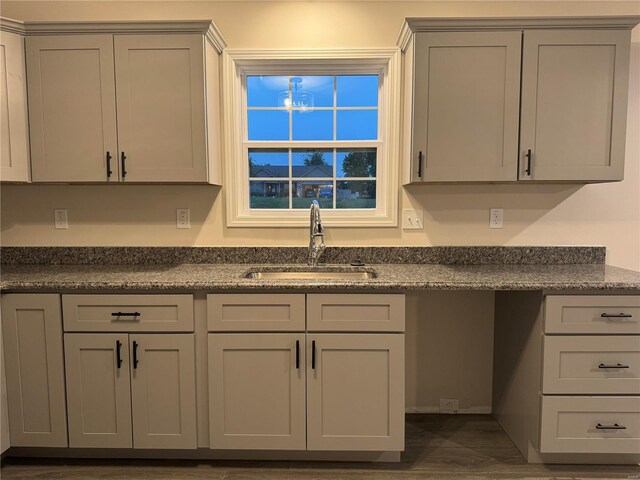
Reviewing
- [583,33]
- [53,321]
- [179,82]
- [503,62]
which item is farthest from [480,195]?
[53,321]

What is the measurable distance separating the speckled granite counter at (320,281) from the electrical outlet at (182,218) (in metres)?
0.36

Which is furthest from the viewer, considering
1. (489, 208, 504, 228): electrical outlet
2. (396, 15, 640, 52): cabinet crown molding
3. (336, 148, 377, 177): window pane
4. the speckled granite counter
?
(336, 148, 377, 177): window pane

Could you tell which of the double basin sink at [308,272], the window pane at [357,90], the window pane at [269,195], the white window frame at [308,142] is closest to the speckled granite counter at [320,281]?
the double basin sink at [308,272]

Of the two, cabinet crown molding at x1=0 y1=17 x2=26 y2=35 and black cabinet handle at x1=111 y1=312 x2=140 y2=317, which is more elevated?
cabinet crown molding at x1=0 y1=17 x2=26 y2=35

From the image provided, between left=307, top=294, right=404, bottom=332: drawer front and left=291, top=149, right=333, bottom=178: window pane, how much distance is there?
3.15 ft

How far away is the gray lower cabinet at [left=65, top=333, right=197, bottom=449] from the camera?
1.83 m

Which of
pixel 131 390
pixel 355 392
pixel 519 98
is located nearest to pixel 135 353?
pixel 131 390

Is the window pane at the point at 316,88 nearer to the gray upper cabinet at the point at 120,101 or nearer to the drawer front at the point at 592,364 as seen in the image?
the gray upper cabinet at the point at 120,101

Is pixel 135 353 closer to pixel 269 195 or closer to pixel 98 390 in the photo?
pixel 98 390

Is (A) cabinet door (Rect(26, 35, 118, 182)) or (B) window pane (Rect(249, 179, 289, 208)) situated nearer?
(A) cabinet door (Rect(26, 35, 118, 182))

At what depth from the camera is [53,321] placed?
72.0 inches

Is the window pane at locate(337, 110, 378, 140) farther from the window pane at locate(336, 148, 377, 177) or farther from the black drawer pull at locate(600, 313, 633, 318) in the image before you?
the black drawer pull at locate(600, 313, 633, 318)

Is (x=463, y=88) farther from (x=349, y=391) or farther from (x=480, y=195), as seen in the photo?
(x=349, y=391)

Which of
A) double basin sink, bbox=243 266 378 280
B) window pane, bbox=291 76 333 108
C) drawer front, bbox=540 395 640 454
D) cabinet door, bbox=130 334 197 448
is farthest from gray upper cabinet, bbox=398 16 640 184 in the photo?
cabinet door, bbox=130 334 197 448
